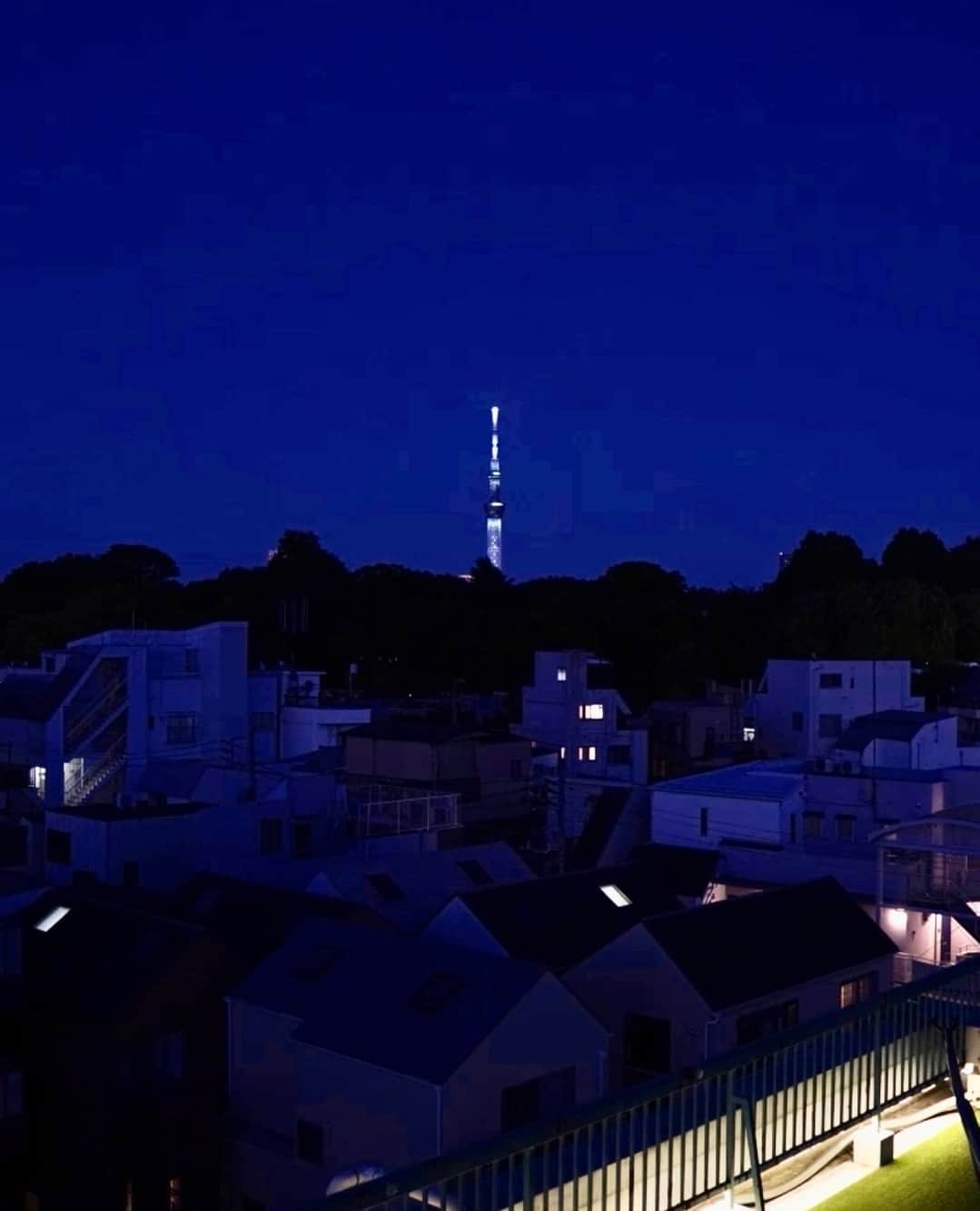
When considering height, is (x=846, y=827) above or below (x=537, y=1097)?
above

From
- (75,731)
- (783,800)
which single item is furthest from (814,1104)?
(75,731)

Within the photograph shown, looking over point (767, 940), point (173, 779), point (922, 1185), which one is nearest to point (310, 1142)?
point (767, 940)

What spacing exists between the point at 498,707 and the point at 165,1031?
93.9 feet

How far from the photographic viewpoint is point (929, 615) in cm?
4384

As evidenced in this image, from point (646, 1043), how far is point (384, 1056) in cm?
372

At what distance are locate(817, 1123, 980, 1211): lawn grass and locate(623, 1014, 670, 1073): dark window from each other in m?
7.83

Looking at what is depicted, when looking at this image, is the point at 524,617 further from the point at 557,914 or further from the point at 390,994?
the point at 390,994

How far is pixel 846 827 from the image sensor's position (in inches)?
878

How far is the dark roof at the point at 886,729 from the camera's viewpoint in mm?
26253

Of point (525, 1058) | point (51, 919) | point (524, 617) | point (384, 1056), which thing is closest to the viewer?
point (384, 1056)

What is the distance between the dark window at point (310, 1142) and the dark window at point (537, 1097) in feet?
5.63

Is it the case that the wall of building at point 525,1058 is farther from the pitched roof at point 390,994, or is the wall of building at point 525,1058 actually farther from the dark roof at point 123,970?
the dark roof at point 123,970

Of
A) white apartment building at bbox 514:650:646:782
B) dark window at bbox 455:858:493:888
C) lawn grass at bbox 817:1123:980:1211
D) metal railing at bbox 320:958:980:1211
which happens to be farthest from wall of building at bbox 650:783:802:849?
lawn grass at bbox 817:1123:980:1211

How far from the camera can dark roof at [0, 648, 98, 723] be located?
27844mm
